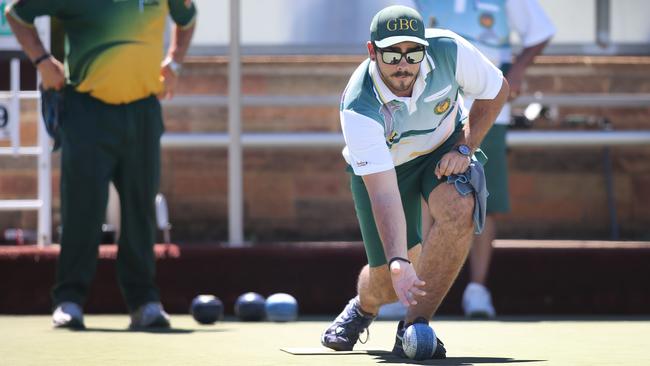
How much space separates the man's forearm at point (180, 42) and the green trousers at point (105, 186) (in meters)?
0.35

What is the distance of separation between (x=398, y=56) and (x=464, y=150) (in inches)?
19.8

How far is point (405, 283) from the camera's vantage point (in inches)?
177

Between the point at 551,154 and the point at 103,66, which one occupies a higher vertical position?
the point at 103,66

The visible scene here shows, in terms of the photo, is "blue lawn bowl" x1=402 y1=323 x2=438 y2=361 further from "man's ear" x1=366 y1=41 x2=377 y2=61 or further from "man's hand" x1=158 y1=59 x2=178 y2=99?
"man's hand" x1=158 y1=59 x2=178 y2=99

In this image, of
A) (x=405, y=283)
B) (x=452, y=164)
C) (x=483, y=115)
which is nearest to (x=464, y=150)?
(x=452, y=164)

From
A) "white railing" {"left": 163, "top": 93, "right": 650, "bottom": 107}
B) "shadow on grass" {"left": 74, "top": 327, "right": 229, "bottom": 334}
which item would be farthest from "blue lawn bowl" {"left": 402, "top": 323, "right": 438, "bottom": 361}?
"white railing" {"left": 163, "top": 93, "right": 650, "bottom": 107}

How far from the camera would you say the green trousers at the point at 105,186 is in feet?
21.3

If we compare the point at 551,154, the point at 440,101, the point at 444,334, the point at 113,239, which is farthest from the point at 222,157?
the point at 440,101

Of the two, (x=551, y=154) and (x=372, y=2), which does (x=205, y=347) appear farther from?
(x=551, y=154)

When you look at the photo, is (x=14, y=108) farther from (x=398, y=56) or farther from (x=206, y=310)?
(x=398, y=56)

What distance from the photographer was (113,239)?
816cm

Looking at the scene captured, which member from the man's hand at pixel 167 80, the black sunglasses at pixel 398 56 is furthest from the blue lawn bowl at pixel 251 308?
the black sunglasses at pixel 398 56

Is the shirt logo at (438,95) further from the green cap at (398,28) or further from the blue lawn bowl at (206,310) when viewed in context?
the blue lawn bowl at (206,310)

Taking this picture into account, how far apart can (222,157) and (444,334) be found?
3.43 metres
